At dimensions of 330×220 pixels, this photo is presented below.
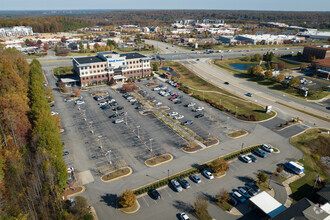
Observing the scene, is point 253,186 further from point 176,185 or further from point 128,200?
point 128,200

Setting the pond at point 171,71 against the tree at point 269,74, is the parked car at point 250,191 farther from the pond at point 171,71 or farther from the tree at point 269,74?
the pond at point 171,71

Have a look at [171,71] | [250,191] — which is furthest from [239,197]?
[171,71]

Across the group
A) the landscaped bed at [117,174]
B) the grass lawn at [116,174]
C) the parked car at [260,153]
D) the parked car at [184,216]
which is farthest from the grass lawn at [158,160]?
the parked car at [260,153]

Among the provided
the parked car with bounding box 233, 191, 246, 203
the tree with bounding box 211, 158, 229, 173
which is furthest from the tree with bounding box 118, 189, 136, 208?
the parked car with bounding box 233, 191, 246, 203

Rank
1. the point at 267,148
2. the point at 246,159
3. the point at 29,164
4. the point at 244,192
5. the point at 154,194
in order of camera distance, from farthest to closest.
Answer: the point at 267,148 < the point at 246,159 < the point at 29,164 < the point at 244,192 < the point at 154,194

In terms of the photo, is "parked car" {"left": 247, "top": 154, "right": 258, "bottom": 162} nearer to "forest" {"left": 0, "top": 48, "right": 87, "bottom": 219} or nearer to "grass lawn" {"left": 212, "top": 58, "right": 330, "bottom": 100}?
"forest" {"left": 0, "top": 48, "right": 87, "bottom": 219}

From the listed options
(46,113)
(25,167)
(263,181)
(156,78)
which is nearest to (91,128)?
(46,113)
